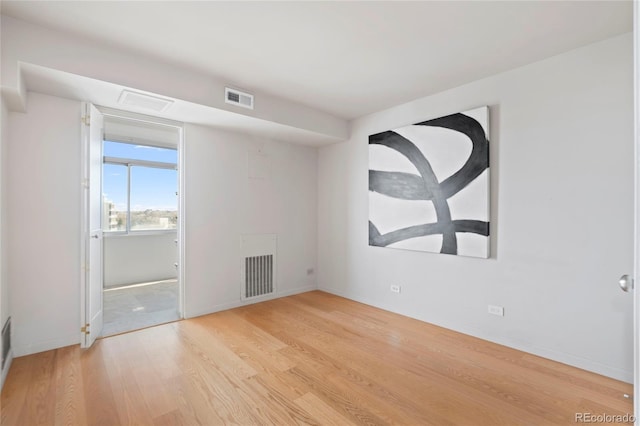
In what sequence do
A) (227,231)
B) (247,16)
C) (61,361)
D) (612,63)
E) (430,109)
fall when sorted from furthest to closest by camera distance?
(227,231), (430,109), (61,361), (612,63), (247,16)

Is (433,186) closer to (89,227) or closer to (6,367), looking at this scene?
(89,227)

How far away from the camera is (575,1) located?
1900mm

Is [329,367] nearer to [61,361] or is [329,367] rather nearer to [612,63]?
[61,361]

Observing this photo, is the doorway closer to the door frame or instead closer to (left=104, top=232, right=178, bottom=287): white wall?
(left=104, top=232, right=178, bottom=287): white wall

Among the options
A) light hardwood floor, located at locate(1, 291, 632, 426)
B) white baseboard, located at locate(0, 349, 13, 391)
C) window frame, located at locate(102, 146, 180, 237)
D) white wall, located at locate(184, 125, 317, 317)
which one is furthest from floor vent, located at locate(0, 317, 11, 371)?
window frame, located at locate(102, 146, 180, 237)

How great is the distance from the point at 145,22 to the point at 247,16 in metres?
0.75

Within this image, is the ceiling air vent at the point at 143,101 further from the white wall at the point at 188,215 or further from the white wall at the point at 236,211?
the white wall at the point at 236,211

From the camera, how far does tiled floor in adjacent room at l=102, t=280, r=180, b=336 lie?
335 cm

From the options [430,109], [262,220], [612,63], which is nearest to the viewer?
[612,63]

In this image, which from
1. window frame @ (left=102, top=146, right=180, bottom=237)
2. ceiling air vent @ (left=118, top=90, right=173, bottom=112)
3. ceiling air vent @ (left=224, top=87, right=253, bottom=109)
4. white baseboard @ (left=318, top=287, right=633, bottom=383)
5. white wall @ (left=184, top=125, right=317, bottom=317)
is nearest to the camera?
white baseboard @ (left=318, top=287, right=633, bottom=383)

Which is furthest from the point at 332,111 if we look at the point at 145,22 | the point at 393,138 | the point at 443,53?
the point at 145,22

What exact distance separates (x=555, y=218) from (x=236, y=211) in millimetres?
3487

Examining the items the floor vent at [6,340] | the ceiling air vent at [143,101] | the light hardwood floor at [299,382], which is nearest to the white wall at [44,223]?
the floor vent at [6,340]

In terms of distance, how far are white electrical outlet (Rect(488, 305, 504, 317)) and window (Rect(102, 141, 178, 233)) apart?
4.81 meters
